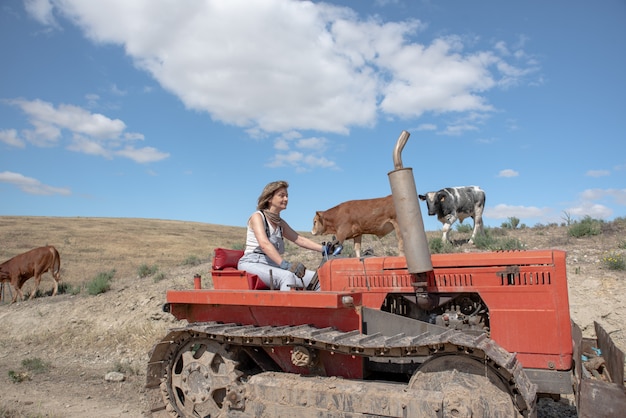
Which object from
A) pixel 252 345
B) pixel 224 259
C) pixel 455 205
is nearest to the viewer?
pixel 252 345

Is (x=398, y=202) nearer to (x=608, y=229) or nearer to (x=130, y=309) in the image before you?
(x=130, y=309)

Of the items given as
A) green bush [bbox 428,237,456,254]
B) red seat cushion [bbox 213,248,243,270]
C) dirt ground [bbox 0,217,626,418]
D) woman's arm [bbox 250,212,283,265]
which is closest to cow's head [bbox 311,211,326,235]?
dirt ground [bbox 0,217,626,418]

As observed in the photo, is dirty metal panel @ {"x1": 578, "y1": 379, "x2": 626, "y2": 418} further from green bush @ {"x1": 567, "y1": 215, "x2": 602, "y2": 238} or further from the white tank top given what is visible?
green bush @ {"x1": 567, "y1": 215, "x2": 602, "y2": 238}

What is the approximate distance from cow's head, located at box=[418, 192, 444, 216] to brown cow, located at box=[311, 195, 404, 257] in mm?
3333

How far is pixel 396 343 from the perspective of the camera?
373 centimetres

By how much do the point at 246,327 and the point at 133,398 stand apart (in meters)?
2.70

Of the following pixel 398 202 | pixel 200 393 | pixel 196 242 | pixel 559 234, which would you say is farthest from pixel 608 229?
pixel 196 242

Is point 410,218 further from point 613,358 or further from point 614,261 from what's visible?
point 614,261

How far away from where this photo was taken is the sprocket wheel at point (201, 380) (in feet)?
15.2

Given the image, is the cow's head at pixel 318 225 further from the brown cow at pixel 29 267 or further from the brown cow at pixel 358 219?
the brown cow at pixel 29 267

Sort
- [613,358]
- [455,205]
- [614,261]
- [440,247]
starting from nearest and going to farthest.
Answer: [613,358] < [614,261] < [440,247] < [455,205]

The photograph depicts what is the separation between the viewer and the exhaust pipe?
4.12 m

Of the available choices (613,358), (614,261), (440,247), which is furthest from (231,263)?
(440,247)

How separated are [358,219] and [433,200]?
3899 mm
